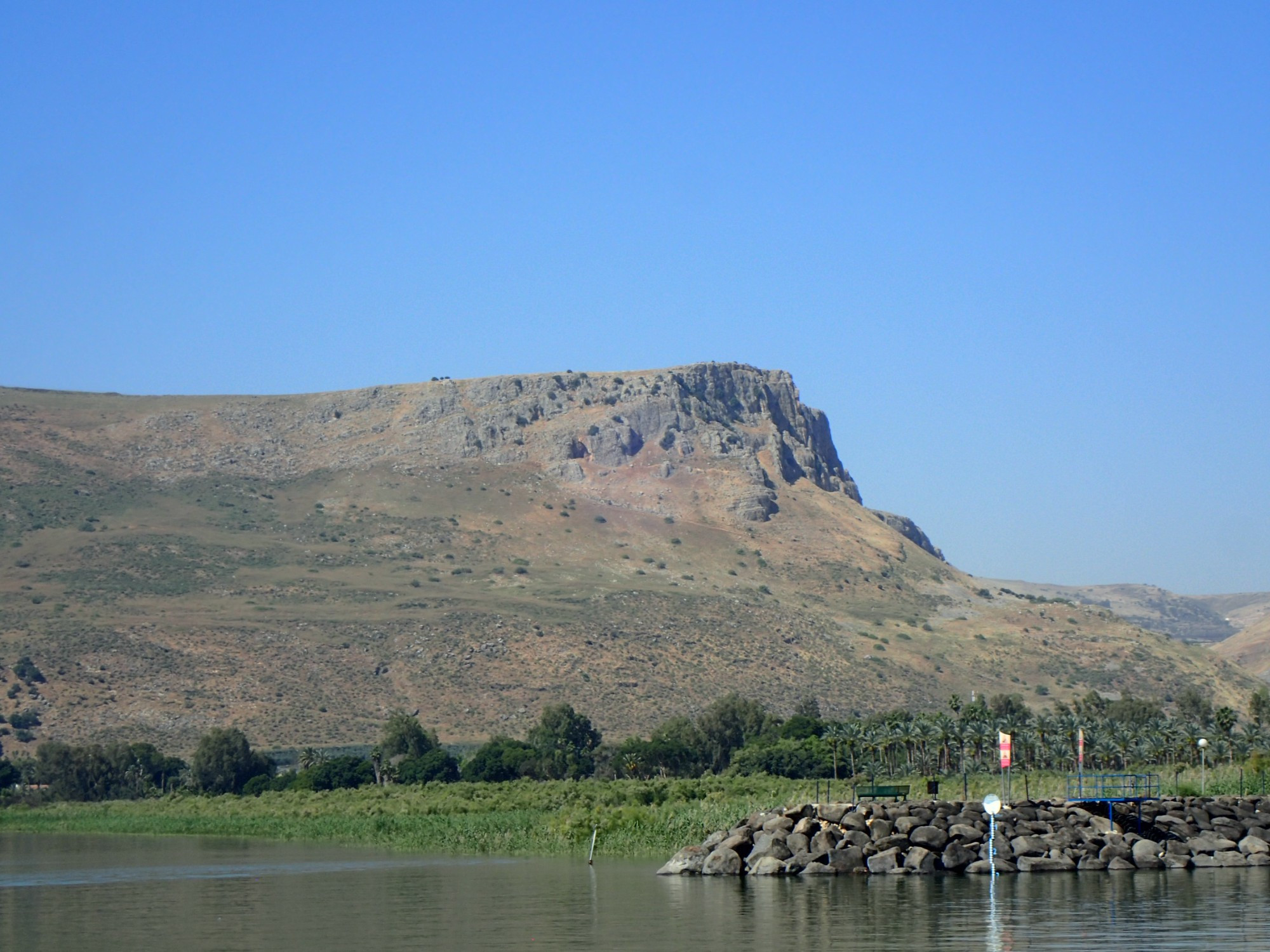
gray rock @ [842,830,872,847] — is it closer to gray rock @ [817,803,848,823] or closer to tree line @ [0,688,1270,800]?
gray rock @ [817,803,848,823]

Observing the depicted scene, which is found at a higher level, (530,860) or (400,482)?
(400,482)

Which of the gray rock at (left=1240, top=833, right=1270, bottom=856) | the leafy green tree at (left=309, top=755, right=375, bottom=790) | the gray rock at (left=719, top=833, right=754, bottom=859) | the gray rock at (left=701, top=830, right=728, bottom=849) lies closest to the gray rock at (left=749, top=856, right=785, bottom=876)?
the gray rock at (left=719, top=833, right=754, bottom=859)

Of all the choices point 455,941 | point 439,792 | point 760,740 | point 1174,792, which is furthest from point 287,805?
point 455,941

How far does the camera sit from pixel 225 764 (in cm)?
10244

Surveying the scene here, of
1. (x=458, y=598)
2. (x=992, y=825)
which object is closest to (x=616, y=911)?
(x=992, y=825)

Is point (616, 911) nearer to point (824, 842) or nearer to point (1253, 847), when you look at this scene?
point (824, 842)

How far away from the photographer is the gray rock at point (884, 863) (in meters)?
41.9

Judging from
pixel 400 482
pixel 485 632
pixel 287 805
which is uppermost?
pixel 400 482

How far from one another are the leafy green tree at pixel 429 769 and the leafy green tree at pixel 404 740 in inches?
218

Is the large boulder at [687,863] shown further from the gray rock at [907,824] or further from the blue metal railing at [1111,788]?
the blue metal railing at [1111,788]

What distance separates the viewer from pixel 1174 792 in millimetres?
50594

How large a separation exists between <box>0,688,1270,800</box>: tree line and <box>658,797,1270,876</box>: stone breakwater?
39.3 m

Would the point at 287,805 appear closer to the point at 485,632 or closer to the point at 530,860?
the point at 530,860

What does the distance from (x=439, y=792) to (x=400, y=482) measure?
105747 mm
